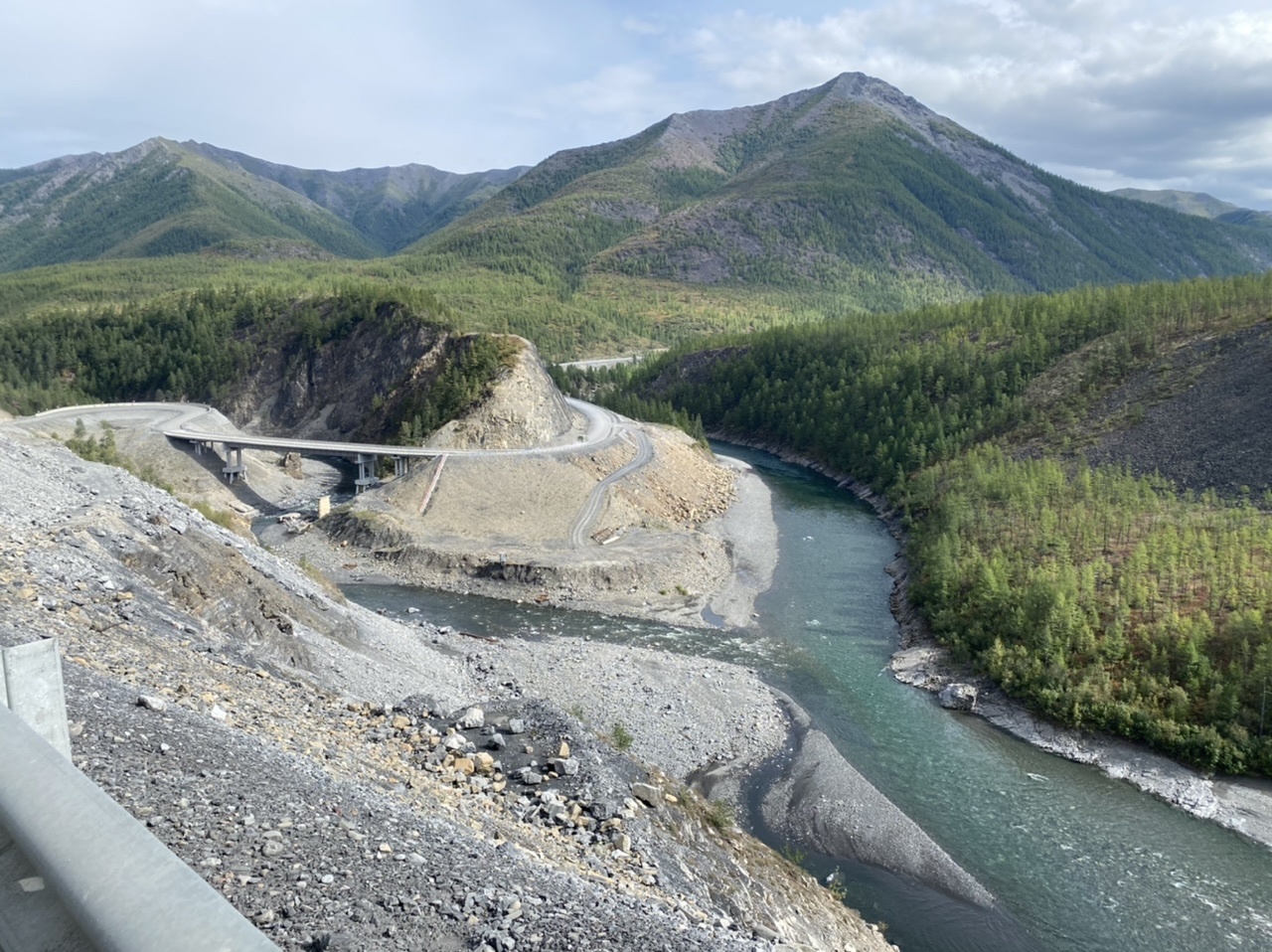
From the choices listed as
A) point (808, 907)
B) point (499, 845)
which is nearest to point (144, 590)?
point (499, 845)

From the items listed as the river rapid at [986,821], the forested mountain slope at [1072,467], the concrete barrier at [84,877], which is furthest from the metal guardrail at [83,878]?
the forested mountain slope at [1072,467]

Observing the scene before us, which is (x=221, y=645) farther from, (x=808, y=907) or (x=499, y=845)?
(x=808, y=907)

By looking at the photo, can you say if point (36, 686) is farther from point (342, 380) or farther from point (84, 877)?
point (342, 380)

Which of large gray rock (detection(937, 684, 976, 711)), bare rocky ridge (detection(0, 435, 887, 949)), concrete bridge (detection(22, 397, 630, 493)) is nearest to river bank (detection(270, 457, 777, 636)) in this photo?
bare rocky ridge (detection(0, 435, 887, 949))

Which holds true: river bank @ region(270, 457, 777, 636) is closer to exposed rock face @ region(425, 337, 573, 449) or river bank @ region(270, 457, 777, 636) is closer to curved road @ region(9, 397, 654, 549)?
curved road @ region(9, 397, 654, 549)

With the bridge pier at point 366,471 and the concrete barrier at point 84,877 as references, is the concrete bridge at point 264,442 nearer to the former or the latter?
the bridge pier at point 366,471

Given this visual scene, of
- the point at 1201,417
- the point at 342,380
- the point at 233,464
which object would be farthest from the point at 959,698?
the point at 342,380
